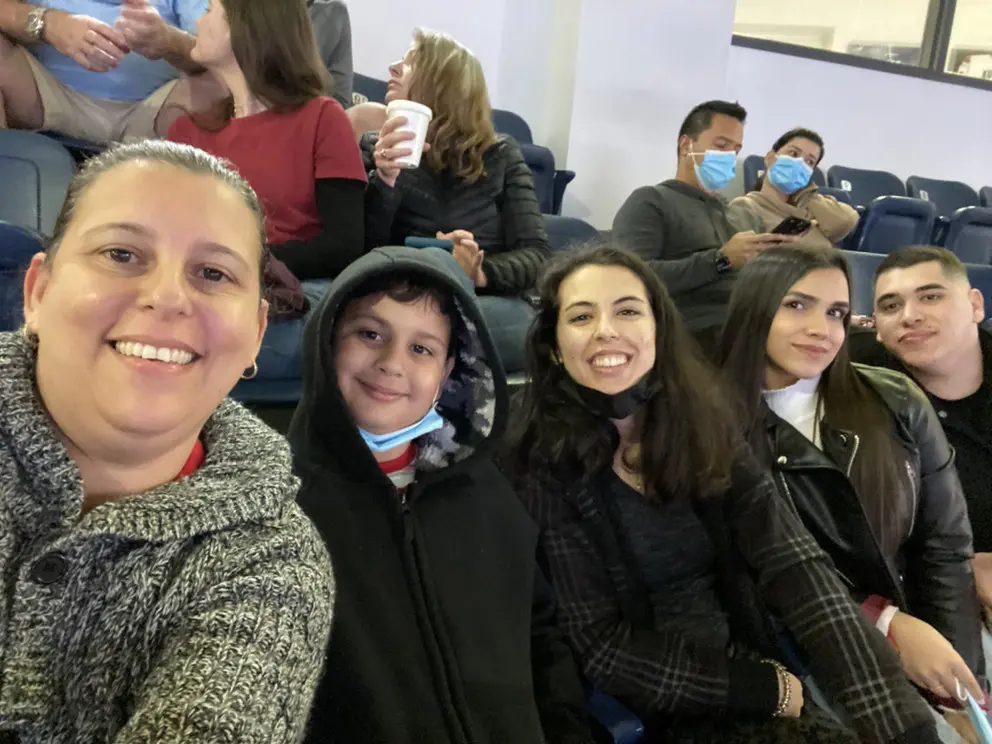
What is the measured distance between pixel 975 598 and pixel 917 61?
6.58m

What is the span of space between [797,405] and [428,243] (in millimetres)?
962

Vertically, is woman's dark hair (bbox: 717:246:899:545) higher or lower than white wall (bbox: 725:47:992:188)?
lower

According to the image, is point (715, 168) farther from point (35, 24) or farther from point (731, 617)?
point (35, 24)

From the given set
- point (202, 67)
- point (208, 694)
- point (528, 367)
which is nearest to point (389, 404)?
point (528, 367)

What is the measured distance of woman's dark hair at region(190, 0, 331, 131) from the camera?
1.66 meters

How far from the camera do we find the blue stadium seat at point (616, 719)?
1.11 m

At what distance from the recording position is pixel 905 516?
1.70 metres

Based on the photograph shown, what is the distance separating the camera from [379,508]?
3.58 ft

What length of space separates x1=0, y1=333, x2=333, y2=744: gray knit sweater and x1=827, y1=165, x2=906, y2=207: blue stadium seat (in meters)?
5.97

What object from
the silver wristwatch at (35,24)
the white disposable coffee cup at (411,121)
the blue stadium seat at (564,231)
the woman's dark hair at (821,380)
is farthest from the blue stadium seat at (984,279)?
the silver wristwatch at (35,24)

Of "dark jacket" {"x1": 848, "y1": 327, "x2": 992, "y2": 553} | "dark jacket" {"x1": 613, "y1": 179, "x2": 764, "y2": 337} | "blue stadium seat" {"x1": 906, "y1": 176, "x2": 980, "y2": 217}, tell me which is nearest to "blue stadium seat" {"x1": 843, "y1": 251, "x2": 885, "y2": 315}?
"dark jacket" {"x1": 613, "y1": 179, "x2": 764, "y2": 337}

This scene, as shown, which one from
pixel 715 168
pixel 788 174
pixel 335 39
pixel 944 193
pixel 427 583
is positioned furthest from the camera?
pixel 944 193

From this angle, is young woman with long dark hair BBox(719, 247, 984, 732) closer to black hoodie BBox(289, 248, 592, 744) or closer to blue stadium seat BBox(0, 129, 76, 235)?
black hoodie BBox(289, 248, 592, 744)

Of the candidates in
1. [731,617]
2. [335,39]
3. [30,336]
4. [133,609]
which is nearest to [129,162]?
[30,336]
